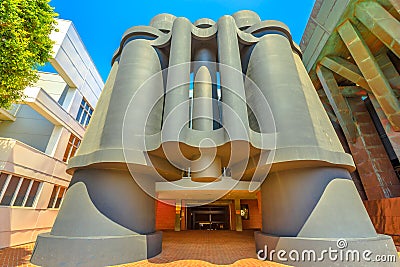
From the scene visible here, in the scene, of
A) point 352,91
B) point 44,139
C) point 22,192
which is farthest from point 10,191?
point 352,91

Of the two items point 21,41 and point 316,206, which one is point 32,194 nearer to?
point 21,41

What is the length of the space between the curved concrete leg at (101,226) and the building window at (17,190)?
5258 mm

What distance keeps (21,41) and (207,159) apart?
9.32 m

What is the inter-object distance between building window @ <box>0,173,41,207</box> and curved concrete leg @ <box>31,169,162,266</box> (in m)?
5.26

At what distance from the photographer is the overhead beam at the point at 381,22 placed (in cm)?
1191

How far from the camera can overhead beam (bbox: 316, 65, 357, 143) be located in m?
18.2

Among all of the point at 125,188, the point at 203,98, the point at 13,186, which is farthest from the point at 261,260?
the point at 13,186

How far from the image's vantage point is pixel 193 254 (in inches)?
392

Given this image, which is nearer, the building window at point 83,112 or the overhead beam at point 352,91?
the overhead beam at point 352,91

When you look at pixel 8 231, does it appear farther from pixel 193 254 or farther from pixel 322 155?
pixel 322 155

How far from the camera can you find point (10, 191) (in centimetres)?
1220

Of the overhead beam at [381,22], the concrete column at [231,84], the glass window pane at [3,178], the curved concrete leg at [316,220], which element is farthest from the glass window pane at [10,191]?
the overhead beam at [381,22]

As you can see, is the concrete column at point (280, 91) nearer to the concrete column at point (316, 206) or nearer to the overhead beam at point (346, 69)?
the concrete column at point (316, 206)

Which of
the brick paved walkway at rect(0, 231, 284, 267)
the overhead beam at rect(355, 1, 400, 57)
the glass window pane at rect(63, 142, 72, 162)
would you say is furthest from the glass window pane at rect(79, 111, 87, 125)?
the overhead beam at rect(355, 1, 400, 57)
